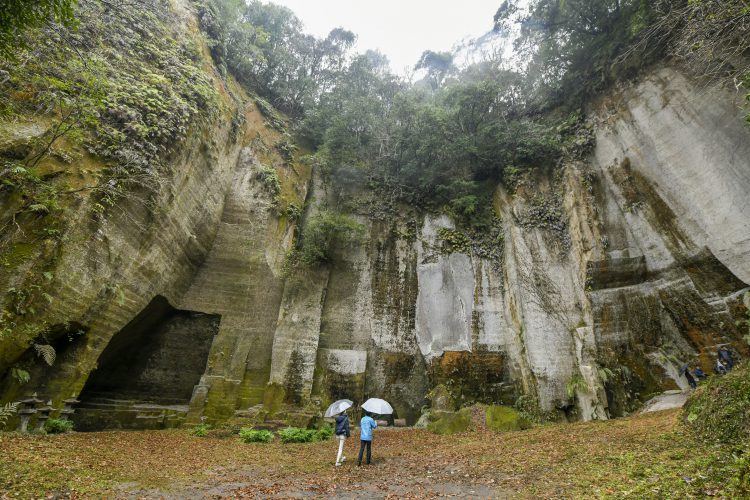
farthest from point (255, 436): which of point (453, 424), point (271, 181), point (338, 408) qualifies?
point (271, 181)

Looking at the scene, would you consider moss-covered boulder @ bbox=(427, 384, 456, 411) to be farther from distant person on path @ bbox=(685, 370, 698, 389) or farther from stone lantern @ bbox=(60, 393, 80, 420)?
stone lantern @ bbox=(60, 393, 80, 420)

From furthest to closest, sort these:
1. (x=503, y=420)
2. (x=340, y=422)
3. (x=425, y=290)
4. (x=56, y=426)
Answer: (x=425, y=290) < (x=503, y=420) < (x=56, y=426) < (x=340, y=422)

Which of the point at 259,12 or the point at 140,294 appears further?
the point at 259,12

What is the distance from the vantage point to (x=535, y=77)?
19.0 metres

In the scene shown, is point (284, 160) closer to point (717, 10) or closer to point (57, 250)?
point (57, 250)

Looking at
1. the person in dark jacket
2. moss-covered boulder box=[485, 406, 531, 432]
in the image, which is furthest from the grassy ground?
moss-covered boulder box=[485, 406, 531, 432]

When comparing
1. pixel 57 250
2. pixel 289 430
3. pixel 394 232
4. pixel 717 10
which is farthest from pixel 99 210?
pixel 717 10

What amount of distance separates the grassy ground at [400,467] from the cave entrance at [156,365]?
13.9 feet

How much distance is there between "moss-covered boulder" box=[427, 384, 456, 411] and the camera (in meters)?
13.5

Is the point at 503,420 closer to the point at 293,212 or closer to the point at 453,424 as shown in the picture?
the point at 453,424

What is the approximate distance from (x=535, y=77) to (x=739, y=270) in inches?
521

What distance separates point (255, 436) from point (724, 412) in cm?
1081

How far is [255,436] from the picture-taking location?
10539 millimetres

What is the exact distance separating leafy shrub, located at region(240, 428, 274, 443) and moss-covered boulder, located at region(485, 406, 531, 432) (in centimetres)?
679
